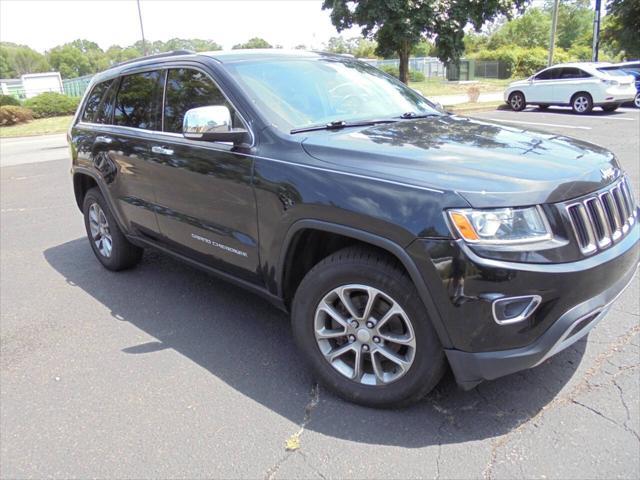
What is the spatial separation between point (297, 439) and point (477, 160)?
1.63m

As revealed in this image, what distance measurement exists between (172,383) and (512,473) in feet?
6.33

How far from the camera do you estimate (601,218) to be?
8.32 feet

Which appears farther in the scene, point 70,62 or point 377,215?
point 70,62

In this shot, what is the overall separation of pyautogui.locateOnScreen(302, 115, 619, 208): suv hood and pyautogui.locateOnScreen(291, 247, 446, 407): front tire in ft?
1.51

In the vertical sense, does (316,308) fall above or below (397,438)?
above

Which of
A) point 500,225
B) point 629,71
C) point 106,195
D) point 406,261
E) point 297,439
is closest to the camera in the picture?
point 500,225

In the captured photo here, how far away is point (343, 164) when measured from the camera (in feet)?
8.77

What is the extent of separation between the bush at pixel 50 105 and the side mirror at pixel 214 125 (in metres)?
23.3

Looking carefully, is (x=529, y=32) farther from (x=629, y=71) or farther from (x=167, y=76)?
(x=167, y=76)

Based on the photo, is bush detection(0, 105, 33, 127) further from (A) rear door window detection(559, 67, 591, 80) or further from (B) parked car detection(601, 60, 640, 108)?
(B) parked car detection(601, 60, 640, 108)

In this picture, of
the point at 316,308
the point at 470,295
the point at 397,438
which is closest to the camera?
the point at 470,295

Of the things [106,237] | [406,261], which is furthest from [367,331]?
[106,237]

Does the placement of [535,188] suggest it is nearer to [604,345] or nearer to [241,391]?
[604,345]

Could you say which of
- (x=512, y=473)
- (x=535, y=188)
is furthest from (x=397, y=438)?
(x=535, y=188)
